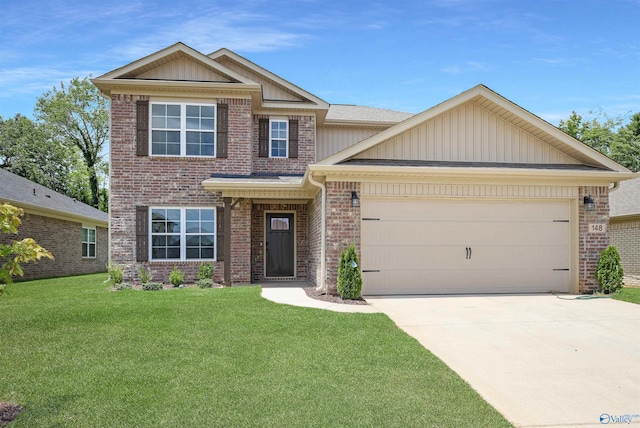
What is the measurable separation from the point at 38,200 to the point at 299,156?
10.1 m

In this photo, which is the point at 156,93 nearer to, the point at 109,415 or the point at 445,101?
Answer: the point at 445,101

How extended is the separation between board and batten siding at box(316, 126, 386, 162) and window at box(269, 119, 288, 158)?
191 centimetres

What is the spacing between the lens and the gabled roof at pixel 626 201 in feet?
55.3

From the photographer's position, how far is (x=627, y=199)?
1817 cm

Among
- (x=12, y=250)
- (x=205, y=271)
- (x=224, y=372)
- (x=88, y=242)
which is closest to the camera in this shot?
(x=12, y=250)

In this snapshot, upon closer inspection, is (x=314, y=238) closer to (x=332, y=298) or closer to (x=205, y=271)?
(x=332, y=298)

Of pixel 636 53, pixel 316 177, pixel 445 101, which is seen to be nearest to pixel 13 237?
pixel 316 177

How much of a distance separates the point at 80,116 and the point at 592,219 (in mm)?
35024

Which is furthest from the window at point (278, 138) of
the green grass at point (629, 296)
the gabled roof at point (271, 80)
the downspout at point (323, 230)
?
the green grass at point (629, 296)

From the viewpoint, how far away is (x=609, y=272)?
439 inches

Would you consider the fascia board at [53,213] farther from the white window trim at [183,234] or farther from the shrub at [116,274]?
the white window trim at [183,234]

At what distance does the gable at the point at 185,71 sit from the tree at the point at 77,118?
24.1 metres

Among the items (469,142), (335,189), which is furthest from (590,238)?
(335,189)

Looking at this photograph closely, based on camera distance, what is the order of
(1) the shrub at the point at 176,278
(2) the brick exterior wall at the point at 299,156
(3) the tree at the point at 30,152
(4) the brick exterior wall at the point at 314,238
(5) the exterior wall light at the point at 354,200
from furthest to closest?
(3) the tree at the point at 30,152, (2) the brick exterior wall at the point at 299,156, (1) the shrub at the point at 176,278, (4) the brick exterior wall at the point at 314,238, (5) the exterior wall light at the point at 354,200
